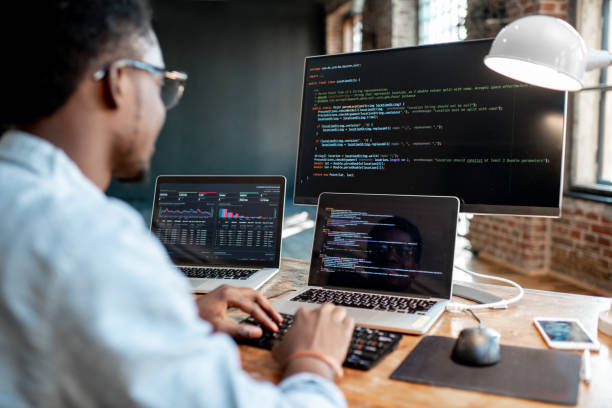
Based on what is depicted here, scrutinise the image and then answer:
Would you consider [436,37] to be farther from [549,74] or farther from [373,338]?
[373,338]

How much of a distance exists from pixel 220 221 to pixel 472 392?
3.19ft

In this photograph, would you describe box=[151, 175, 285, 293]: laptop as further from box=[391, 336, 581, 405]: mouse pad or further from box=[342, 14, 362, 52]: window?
box=[342, 14, 362, 52]: window

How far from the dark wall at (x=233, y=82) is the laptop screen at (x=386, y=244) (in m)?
6.87

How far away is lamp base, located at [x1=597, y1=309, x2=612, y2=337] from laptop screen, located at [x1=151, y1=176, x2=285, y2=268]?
2.73 feet

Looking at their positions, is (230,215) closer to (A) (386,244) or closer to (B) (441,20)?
(A) (386,244)

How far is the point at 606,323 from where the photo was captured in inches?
40.1

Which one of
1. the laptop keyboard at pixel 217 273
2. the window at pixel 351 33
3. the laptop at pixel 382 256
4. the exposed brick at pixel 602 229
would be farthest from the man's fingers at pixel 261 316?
the window at pixel 351 33

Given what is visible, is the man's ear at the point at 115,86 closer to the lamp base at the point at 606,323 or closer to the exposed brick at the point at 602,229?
the lamp base at the point at 606,323

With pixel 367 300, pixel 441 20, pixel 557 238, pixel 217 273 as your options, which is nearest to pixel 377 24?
pixel 441 20

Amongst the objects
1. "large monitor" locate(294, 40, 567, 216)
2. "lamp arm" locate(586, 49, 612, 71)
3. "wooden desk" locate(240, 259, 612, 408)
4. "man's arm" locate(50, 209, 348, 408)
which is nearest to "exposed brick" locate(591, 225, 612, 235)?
"wooden desk" locate(240, 259, 612, 408)

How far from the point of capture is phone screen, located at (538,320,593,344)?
0.97 metres

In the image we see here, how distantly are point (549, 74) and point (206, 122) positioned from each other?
25.2 ft

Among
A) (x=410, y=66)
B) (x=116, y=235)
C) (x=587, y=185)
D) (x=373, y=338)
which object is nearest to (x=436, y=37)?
(x=587, y=185)

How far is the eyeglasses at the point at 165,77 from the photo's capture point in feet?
2.12
